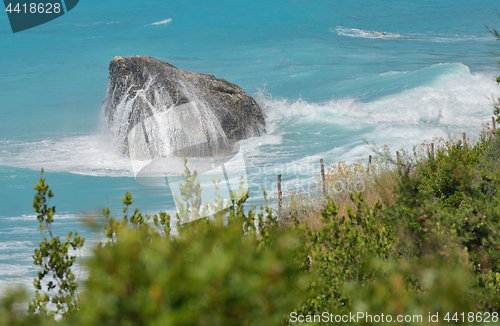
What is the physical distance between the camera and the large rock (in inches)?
545

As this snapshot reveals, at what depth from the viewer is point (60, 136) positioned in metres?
18.4

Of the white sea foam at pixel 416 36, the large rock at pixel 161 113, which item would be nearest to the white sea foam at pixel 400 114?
the large rock at pixel 161 113

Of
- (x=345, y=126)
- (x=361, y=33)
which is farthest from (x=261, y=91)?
(x=361, y=33)

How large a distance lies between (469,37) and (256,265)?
46.8 m

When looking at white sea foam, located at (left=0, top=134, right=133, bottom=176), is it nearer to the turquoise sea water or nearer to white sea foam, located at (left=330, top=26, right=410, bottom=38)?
the turquoise sea water

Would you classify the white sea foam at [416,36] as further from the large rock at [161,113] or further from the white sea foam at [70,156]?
the white sea foam at [70,156]

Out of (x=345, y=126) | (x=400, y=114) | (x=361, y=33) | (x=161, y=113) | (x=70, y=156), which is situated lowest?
(x=345, y=126)

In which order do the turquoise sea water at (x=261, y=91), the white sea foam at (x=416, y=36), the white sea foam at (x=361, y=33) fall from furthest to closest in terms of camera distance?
the white sea foam at (x=361, y=33) < the white sea foam at (x=416, y=36) < the turquoise sea water at (x=261, y=91)

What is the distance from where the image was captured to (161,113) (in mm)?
13961

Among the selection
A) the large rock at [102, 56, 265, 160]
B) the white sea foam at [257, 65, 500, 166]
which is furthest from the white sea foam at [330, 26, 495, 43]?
the large rock at [102, 56, 265, 160]

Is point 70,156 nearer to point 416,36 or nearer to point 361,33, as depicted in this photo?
point 361,33

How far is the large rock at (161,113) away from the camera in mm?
13836

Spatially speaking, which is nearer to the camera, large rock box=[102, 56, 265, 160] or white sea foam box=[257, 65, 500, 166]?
large rock box=[102, 56, 265, 160]

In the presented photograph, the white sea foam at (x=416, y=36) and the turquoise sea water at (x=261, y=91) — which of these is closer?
the turquoise sea water at (x=261, y=91)
